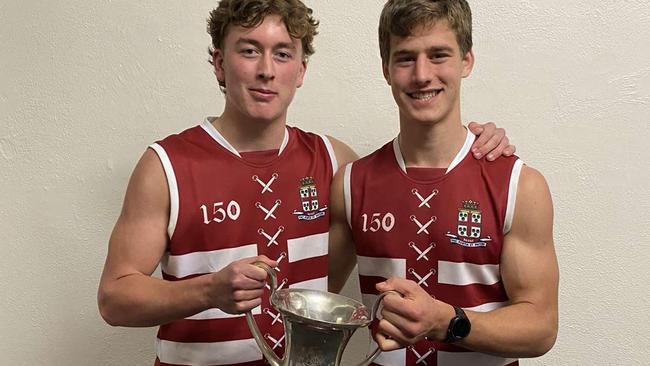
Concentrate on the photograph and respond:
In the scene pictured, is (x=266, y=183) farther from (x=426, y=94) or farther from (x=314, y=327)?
(x=314, y=327)

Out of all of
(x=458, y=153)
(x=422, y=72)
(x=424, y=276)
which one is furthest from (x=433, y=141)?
(x=424, y=276)

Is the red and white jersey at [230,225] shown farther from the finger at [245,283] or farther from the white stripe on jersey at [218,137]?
the finger at [245,283]

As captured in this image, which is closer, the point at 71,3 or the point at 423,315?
the point at 423,315

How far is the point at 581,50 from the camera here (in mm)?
2127

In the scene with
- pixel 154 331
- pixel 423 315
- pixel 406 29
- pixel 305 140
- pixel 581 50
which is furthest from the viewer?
pixel 154 331

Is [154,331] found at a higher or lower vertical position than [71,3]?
lower

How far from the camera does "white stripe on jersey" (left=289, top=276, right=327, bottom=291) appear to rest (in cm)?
176

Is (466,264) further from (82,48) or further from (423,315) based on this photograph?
(82,48)

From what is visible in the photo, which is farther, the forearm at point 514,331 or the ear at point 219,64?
the ear at point 219,64

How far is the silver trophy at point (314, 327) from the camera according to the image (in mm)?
1295

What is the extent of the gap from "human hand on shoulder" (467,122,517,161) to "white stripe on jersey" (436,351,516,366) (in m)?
0.40

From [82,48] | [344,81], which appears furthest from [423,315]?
[82,48]

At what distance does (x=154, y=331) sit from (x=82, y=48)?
813mm

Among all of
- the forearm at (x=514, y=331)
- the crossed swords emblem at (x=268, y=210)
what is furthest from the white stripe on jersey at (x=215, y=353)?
the forearm at (x=514, y=331)
